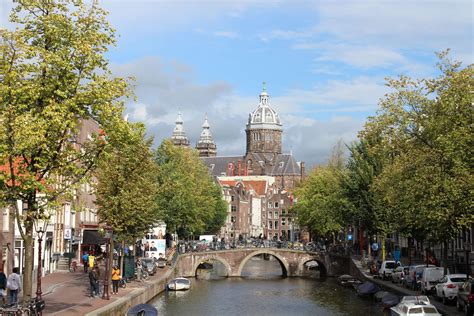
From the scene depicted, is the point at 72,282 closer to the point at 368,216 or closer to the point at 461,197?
the point at 461,197

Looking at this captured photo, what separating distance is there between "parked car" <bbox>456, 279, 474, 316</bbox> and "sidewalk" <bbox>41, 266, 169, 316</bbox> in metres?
16.9

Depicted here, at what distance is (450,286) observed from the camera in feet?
128

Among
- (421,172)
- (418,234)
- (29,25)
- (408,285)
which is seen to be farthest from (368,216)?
(29,25)

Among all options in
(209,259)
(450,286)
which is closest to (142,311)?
(450,286)

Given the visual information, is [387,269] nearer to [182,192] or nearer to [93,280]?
[93,280]

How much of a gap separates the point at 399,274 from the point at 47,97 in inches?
1326

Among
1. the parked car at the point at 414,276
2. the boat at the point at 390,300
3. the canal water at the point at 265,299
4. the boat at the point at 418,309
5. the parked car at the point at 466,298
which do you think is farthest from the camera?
the parked car at the point at 414,276

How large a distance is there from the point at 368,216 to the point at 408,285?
16629 mm

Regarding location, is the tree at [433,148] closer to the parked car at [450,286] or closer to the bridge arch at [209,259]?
the parked car at [450,286]

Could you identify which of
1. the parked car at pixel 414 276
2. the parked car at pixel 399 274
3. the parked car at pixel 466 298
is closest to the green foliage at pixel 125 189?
the parked car at pixel 414 276

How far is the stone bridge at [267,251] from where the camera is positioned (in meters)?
79.2

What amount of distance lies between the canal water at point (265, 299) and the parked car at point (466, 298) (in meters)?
9.10

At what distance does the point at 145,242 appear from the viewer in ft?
235

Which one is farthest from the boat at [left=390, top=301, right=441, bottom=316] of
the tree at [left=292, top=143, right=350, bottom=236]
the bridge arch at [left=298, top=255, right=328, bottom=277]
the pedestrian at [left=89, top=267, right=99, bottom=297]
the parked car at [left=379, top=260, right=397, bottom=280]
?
the bridge arch at [left=298, top=255, right=328, bottom=277]
